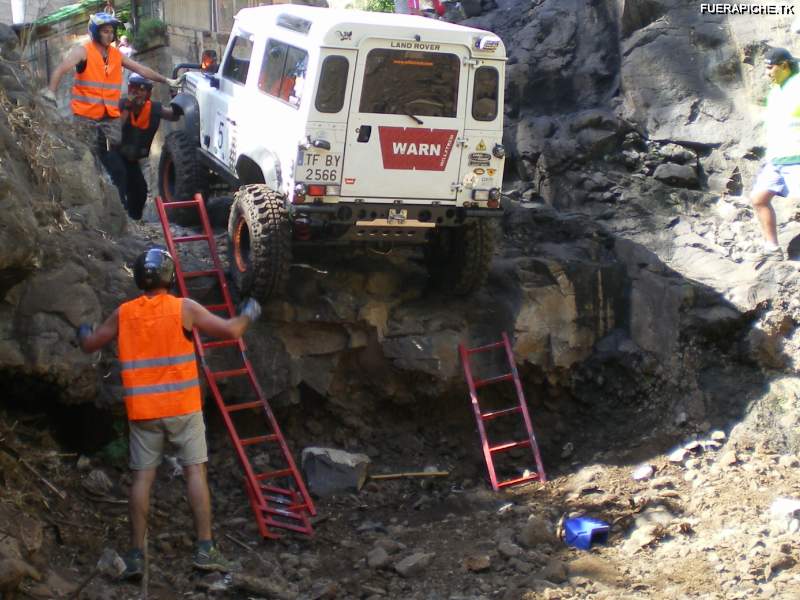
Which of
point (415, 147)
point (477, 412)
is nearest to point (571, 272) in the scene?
point (477, 412)

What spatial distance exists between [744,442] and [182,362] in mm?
4763

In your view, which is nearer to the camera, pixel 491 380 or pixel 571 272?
pixel 491 380

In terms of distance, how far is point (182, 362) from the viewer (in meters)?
6.32

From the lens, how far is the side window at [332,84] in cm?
809

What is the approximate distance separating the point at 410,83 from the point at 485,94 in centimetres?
63

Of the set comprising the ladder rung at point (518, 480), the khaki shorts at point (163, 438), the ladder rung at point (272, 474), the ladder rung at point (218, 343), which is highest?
the khaki shorts at point (163, 438)

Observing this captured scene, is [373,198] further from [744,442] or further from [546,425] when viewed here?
[744,442]

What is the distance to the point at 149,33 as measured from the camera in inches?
686

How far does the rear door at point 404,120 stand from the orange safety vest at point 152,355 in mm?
2454

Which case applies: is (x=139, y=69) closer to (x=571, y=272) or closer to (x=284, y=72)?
(x=284, y=72)

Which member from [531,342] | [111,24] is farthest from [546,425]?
[111,24]

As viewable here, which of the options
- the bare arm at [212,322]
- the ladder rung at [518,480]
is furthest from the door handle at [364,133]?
the ladder rung at [518,480]

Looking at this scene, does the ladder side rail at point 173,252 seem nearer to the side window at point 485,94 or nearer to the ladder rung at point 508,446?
the side window at point 485,94

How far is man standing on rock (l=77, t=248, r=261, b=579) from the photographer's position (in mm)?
6238
